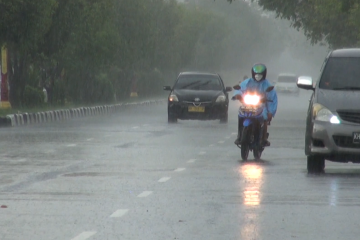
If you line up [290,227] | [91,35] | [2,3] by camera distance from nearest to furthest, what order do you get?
[290,227], [2,3], [91,35]

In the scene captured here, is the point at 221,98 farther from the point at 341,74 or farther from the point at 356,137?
the point at 356,137

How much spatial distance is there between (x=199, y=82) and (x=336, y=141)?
20850 mm

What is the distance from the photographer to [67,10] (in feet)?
131

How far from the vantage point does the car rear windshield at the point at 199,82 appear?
35969mm

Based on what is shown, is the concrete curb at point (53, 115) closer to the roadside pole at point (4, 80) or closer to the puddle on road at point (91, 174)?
the roadside pole at point (4, 80)

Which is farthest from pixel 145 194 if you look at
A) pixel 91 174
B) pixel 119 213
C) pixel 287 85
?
pixel 287 85

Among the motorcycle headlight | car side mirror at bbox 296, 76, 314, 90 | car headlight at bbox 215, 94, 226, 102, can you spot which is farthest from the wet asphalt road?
car headlight at bbox 215, 94, 226, 102

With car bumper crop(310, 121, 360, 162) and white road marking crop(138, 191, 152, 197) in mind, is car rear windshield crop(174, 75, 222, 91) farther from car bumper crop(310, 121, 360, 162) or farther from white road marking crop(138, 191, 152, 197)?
white road marking crop(138, 191, 152, 197)

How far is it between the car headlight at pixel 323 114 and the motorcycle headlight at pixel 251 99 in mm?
3115

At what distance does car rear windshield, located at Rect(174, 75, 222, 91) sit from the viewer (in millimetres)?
35969

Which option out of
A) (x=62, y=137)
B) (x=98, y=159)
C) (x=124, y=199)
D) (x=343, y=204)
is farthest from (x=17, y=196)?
(x=62, y=137)

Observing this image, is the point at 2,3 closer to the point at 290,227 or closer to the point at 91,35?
the point at 91,35

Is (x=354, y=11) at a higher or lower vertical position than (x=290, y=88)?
higher

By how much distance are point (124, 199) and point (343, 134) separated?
4.12 metres
